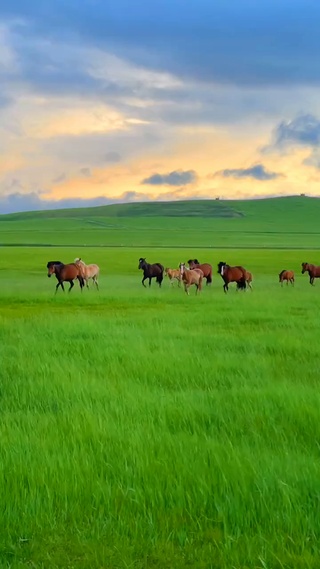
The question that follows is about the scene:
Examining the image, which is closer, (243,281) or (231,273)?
(231,273)

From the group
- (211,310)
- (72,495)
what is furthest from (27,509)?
(211,310)

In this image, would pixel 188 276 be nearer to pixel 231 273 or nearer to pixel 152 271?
pixel 231 273

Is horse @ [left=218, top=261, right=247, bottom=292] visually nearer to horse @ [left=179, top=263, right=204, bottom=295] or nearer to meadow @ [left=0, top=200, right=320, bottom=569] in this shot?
horse @ [left=179, top=263, right=204, bottom=295]

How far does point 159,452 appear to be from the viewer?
6840mm

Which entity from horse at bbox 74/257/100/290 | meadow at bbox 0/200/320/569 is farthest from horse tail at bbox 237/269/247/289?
meadow at bbox 0/200/320/569

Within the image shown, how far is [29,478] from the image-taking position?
20.1ft

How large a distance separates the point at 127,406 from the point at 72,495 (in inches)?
123

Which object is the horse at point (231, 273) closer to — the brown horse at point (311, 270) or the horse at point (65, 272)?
the horse at point (65, 272)

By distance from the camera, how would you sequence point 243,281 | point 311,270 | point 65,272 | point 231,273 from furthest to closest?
point 311,270
point 243,281
point 65,272
point 231,273

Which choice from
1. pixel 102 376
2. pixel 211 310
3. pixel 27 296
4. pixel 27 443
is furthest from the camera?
pixel 27 296

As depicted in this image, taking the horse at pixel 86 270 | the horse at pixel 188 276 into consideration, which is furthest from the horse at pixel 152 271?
the horse at pixel 188 276

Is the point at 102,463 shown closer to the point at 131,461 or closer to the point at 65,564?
the point at 131,461

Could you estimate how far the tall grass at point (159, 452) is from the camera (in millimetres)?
5090

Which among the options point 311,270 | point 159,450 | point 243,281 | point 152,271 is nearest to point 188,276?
point 243,281
